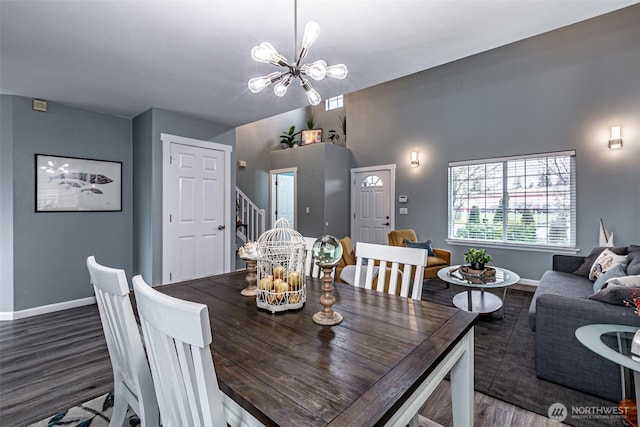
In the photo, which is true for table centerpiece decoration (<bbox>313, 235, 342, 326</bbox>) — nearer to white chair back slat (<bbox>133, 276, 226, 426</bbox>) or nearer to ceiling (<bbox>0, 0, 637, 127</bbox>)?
white chair back slat (<bbox>133, 276, 226, 426</bbox>)

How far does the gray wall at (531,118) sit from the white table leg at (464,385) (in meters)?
4.10

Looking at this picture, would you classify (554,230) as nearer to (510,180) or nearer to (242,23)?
(510,180)

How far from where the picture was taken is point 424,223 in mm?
5398

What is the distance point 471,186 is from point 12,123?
615cm

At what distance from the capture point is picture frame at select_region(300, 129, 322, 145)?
21.1ft

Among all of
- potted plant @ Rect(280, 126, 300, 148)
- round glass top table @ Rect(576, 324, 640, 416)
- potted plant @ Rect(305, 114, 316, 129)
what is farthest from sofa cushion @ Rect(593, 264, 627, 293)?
potted plant @ Rect(305, 114, 316, 129)

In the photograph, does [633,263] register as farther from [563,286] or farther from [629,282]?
[629,282]

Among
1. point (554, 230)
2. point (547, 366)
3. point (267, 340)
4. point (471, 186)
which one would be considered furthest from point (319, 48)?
point (554, 230)

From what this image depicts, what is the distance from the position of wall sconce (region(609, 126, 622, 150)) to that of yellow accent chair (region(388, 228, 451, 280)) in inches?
96.4

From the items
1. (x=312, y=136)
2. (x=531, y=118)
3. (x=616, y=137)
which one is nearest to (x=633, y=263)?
(x=616, y=137)

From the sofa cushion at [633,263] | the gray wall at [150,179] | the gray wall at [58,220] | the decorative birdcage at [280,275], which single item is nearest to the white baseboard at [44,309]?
the gray wall at [58,220]

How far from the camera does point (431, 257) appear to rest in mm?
4422

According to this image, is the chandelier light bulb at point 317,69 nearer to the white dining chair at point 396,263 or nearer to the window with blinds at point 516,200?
the white dining chair at point 396,263

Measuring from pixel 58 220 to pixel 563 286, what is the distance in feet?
18.0
